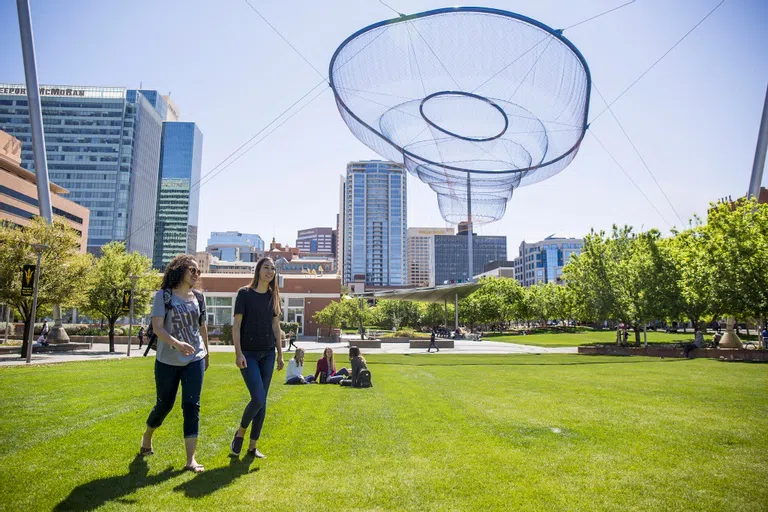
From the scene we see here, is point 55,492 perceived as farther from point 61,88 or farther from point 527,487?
point 61,88

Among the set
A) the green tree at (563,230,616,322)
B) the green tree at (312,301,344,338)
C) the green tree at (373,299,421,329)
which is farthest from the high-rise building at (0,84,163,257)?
the green tree at (563,230,616,322)

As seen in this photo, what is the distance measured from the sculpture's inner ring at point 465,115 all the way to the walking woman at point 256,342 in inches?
560

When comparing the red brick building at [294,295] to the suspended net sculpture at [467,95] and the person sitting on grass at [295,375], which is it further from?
the person sitting on grass at [295,375]

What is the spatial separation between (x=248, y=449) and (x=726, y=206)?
32.6 metres

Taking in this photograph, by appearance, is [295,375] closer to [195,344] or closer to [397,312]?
[195,344]

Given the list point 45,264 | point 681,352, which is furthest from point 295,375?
point 681,352

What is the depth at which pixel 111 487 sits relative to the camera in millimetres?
3898

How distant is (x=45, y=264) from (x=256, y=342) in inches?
939

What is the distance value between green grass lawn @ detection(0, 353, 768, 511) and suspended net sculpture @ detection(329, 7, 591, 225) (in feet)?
31.8

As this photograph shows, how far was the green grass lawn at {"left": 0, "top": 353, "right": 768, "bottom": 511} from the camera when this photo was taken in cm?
373

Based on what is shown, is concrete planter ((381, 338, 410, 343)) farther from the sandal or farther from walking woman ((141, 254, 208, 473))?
the sandal

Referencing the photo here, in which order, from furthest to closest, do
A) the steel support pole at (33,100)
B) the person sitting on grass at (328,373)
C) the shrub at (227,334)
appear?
the shrub at (227,334) → the steel support pole at (33,100) → the person sitting on grass at (328,373)

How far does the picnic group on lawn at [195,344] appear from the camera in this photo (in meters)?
4.54

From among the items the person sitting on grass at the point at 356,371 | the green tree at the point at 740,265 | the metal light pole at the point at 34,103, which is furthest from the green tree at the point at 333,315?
the person sitting on grass at the point at 356,371
